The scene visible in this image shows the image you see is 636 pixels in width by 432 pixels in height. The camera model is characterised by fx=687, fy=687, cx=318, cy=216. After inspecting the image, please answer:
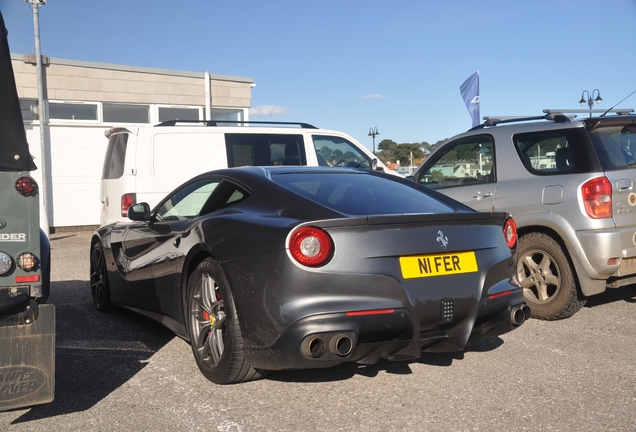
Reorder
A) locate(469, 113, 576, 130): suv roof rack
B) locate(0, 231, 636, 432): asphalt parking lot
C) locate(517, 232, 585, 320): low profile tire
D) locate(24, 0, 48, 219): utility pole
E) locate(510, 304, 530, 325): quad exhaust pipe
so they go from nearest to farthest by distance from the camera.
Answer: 1. locate(0, 231, 636, 432): asphalt parking lot
2. locate(510, 304, 530, 325): quad exhaust pipe
3. locate(517, 232, 585, 320): low profile tire
4. locate(469, 113, 576, 130): suv roof rack
5. locate(24, 0, 48, 219): utility pole

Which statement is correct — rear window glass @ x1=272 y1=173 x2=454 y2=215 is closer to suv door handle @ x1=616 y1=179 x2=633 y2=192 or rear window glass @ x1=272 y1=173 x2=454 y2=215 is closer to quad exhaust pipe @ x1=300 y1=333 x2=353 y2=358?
quad exhaust pipe @ x1=300 y1=333 x2=353 y2=358

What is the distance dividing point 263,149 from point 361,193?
5316mm

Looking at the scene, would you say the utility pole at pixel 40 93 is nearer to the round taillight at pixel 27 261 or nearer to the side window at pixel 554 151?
the side window at pixel 554 151

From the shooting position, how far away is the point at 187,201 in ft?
17.3

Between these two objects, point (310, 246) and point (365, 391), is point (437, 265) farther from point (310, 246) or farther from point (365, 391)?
point (365, 391)

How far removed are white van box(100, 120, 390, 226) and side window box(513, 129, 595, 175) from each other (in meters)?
3.52

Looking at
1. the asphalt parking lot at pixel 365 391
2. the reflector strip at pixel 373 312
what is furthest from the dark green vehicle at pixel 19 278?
the reflector strip at pixel 373 312

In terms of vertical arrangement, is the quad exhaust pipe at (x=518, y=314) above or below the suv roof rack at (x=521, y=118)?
below

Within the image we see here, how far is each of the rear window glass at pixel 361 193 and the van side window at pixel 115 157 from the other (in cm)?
447

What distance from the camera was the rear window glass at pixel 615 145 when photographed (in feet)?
19.1

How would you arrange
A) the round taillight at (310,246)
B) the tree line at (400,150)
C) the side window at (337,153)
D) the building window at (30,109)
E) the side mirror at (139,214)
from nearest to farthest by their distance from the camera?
the round taillight at (310,246), the side mirror at (139,214), the side window at (337,153), the building window at (30,109), the tree line at (400,150)

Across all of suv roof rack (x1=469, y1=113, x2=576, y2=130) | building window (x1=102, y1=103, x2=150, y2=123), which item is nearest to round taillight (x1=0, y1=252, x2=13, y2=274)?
suv roof rack (x1=469, y1=113, x2=576, y2=130)

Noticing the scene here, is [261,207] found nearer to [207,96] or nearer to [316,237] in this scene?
[316,237]

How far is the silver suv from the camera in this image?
5.73 meters
